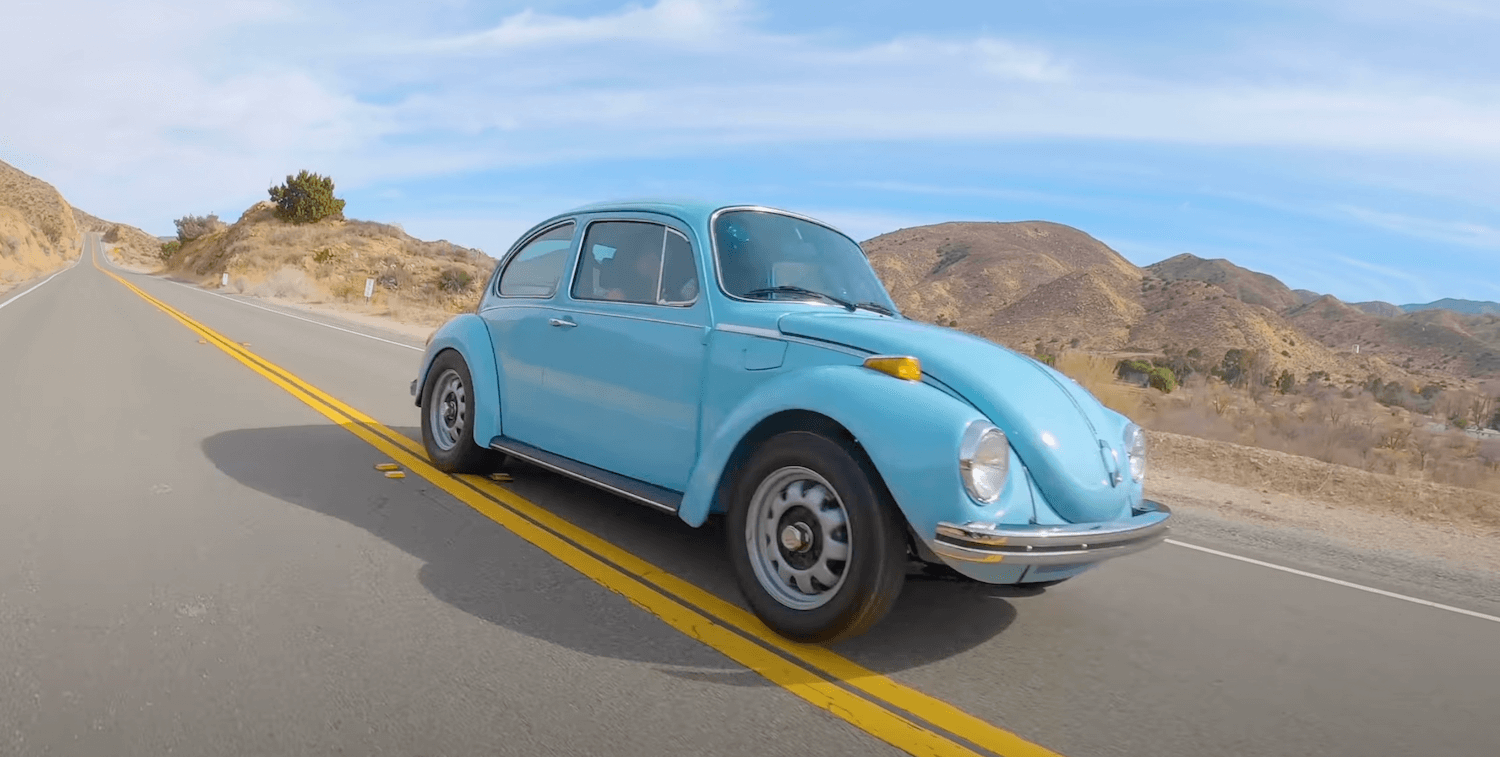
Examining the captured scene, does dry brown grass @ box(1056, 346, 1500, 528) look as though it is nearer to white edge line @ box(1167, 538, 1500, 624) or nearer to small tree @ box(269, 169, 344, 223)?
white edge line @ box(1167, 538, 1500, 624)

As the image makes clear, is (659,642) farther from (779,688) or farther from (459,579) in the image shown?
(459,579)

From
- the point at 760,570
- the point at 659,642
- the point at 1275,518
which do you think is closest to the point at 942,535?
the point at 760,570

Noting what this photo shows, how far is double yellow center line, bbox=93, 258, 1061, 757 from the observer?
9.27 feet

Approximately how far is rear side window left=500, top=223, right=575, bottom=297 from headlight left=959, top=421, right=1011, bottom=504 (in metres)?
2.82

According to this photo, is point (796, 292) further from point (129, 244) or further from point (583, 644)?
point (129, 244)

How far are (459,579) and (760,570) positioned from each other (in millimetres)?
1322

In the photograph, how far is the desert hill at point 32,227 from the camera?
63.1 metres

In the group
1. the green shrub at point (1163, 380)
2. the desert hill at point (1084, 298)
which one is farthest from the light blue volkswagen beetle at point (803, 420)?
the desert hill at point (1084, 298)

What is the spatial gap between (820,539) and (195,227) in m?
94.6

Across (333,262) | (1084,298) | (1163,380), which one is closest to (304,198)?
(333,262)

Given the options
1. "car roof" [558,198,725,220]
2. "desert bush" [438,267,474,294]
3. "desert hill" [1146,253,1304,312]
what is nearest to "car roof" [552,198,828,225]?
"car roof" [558,198,725,220]

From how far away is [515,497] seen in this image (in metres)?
5.32

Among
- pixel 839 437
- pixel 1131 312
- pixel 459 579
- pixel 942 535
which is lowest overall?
pixel 459 579

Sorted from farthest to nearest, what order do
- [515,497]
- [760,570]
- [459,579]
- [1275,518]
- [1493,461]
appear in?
[1493,461] < [1275,518] < [515,497] < [459,579] < [760,570]
